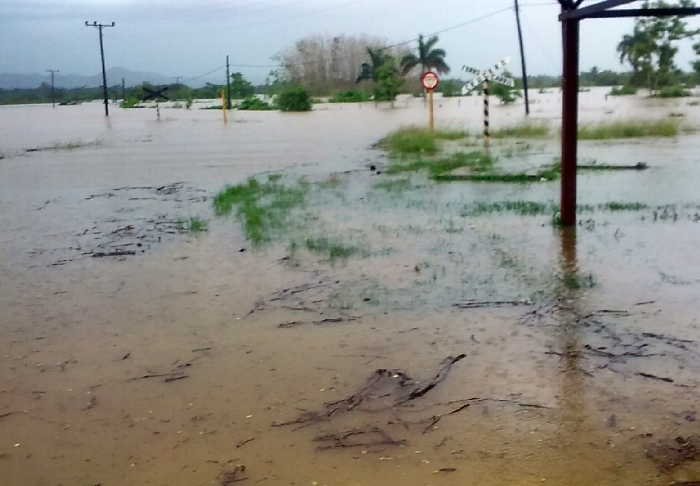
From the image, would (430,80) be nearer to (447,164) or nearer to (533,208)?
(447,164)

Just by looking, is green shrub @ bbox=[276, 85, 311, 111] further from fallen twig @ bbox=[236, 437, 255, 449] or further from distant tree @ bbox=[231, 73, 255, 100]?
fallen twig @ bbox=[236, 437, 255, 449]

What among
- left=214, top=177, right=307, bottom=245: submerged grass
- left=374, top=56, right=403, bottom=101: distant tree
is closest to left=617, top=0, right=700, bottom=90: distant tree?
left=374, top=56, right=403, bottom=101: distant tree

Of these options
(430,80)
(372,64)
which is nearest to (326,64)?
(372,64)

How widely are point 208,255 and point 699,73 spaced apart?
48.8 meters

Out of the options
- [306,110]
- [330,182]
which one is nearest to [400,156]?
[330,182]

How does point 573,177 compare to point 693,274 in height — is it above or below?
above

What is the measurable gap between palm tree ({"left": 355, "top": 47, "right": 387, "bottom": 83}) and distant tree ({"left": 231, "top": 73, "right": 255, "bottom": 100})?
A: 38.6 ft

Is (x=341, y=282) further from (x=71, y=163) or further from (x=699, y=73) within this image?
(x=699, y=73)

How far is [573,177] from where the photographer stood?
29.6ft

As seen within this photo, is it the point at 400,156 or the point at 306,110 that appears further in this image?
the point at 306,110

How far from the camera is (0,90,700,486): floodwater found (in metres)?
3.97

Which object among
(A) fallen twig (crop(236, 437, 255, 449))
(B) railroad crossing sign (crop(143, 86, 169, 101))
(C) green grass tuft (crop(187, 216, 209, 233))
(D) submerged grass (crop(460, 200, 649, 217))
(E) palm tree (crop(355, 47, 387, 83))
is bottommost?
(A) fallen twig (crop(236, 437, 255, 449))

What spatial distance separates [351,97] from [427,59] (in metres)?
9.22

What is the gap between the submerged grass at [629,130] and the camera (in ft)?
73.6
